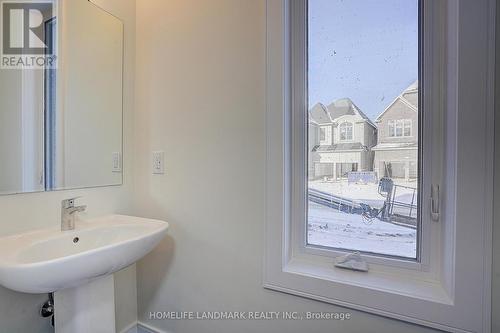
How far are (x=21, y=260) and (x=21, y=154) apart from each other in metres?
0.47

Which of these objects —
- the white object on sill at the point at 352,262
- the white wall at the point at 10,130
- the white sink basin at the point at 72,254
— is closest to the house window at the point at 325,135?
the white object on sill at the point at 352,262

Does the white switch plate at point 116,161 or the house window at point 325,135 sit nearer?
the house window at point 325,135

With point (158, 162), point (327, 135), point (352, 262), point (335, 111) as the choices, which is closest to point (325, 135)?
point (327, 135)

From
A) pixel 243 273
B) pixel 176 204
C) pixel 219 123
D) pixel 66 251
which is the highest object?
pixel 219 123

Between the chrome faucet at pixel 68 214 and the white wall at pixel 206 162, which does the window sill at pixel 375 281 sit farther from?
the chrome faucet at pixel 68 214

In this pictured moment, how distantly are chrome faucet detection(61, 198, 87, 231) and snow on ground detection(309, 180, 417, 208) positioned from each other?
1.02 meters

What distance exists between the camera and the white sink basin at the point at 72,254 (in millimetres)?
722

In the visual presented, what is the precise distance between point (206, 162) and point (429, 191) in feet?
3.06

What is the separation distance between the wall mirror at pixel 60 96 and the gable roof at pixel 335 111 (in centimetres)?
104

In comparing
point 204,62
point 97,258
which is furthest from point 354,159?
point 97,258

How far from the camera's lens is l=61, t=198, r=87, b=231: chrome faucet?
41.8 inches

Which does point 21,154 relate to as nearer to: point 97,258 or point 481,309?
point 97,258

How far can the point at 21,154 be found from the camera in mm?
1050

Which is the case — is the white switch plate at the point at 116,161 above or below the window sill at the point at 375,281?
above
